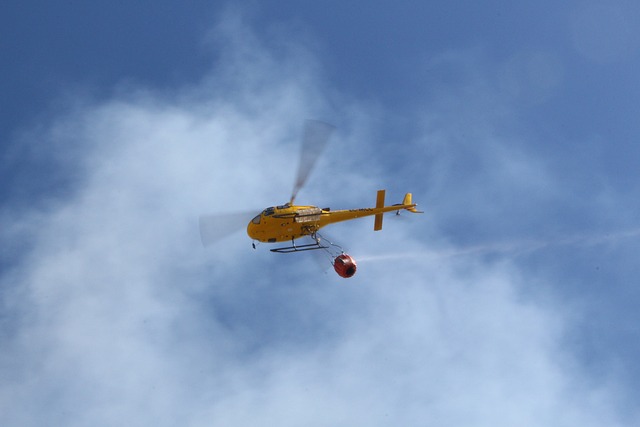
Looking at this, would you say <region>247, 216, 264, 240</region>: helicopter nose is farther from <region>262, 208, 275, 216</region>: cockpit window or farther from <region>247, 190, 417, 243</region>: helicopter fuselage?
<region>262, 208, 275, 216</region>: cockpit window

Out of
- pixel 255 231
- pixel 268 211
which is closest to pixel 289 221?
pixel 268 211

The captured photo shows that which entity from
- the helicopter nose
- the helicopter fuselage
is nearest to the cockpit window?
the helicopter fuselage

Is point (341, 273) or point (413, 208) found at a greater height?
point (413, 208)

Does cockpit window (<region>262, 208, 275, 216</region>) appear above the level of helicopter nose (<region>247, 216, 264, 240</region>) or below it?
above

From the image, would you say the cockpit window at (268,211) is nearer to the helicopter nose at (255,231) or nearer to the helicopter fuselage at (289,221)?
the helicopter fuselage at (289,221)

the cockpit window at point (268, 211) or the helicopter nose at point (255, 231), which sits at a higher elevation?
the cockpit window at point (268, 211)

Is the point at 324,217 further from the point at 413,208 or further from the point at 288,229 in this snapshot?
the point at 413,208

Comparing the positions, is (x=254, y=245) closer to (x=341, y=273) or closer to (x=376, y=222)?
(x=341, y=273)

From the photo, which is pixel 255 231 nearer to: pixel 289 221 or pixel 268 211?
pixel 268 211

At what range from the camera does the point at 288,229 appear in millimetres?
55594

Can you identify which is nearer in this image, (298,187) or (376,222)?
(298,187)

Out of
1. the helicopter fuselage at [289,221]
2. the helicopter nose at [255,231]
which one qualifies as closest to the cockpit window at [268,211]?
the helicopter fuselage at [289,221]

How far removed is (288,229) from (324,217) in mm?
3150

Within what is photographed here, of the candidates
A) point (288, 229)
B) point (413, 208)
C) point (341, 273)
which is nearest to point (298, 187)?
point (288, 229)
